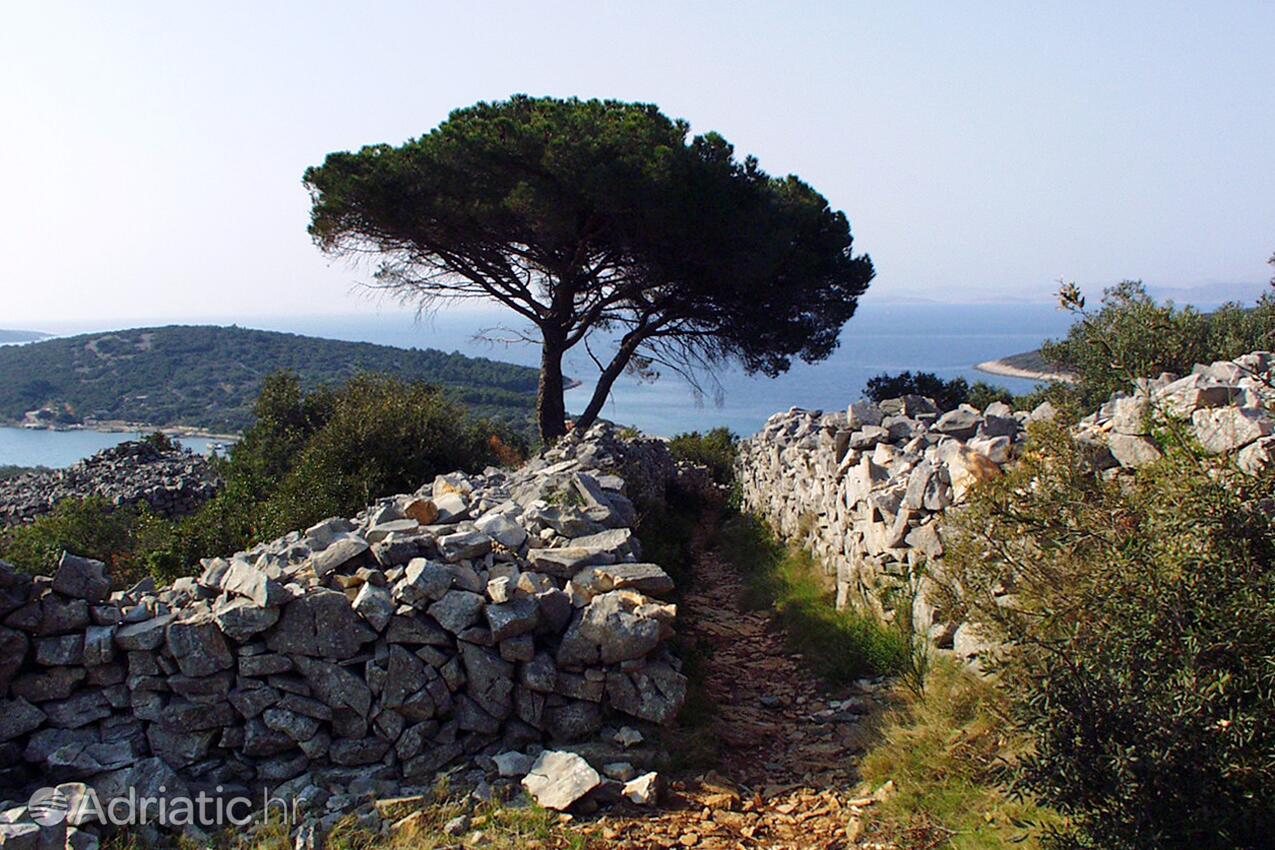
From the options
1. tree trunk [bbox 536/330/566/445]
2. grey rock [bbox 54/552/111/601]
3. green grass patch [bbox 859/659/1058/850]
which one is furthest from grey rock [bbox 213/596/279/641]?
tree trunk [bbox 536/330/566/445]

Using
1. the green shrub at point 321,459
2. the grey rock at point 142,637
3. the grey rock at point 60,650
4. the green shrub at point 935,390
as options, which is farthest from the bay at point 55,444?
the grey rock at point 142,637

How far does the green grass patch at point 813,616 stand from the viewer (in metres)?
6.27

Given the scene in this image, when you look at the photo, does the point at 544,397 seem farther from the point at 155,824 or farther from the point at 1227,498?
the point at 1227,498

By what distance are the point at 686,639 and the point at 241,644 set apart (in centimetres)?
294

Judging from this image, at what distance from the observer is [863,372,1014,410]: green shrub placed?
50.9 ft

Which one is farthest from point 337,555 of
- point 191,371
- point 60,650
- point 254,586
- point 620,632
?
point 191,371

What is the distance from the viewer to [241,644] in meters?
5.30

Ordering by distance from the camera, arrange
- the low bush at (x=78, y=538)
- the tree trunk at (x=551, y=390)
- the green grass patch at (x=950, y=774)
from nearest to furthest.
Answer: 1. the green grass patch at (x=950, y=774)
2. the low bush at (x=78, y=538)
3. the tree trunk at (x=551, y=390)

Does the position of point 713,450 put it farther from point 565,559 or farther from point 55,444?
point 55,444

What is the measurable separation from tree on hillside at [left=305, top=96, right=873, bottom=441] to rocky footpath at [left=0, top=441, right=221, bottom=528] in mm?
4880

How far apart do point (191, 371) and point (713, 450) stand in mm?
27526

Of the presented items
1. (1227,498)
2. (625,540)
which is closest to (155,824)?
(625,540)

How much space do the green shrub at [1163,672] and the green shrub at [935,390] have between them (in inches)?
462

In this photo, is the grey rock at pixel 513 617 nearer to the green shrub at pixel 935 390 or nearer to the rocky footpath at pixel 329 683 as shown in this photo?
the rocky footpath at pixel 329 683
